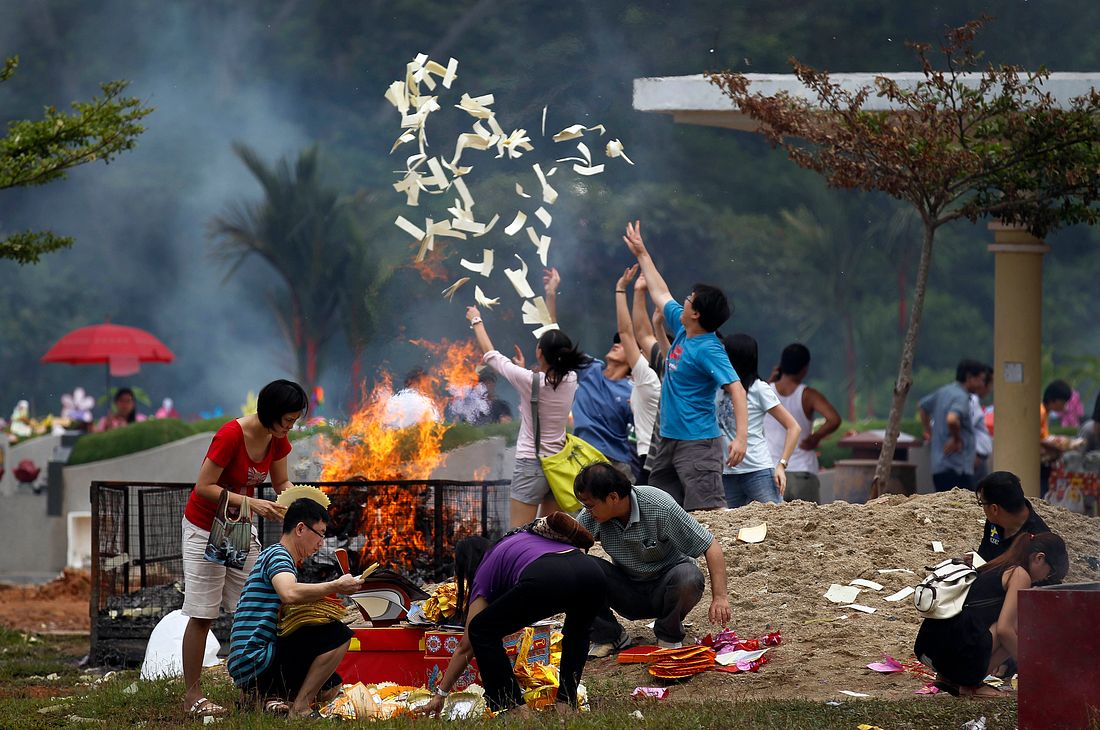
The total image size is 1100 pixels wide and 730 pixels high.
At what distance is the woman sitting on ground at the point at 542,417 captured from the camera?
955 cm

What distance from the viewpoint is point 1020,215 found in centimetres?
1162

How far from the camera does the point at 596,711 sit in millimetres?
6508

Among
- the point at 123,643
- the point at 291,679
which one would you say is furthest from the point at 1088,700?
the point at 123,643

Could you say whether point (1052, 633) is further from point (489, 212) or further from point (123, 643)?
point (489, 212)

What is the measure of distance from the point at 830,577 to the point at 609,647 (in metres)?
1.52

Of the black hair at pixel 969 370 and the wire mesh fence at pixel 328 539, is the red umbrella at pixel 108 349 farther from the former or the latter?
the black hair at pixel 969 370

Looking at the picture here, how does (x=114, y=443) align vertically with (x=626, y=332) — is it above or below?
below

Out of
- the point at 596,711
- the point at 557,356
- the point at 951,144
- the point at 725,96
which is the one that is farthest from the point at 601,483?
the point at 725,96

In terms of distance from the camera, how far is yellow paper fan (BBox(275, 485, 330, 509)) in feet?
22.3

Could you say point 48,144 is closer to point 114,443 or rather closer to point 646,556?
point 646,556

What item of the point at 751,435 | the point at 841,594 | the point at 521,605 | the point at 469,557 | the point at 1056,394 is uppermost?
the point at 1056,394

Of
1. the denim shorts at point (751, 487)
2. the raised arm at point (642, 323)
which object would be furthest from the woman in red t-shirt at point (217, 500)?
the raised arm at point (642, 323)

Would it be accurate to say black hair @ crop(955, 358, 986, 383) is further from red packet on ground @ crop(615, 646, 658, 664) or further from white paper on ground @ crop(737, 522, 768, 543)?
red packet on ground @ crop(615, 646, 658, 664)

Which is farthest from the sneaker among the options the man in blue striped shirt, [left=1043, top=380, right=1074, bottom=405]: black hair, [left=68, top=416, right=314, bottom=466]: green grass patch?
[left=68, top=416, right=314, bottom=466]: green grass patch
